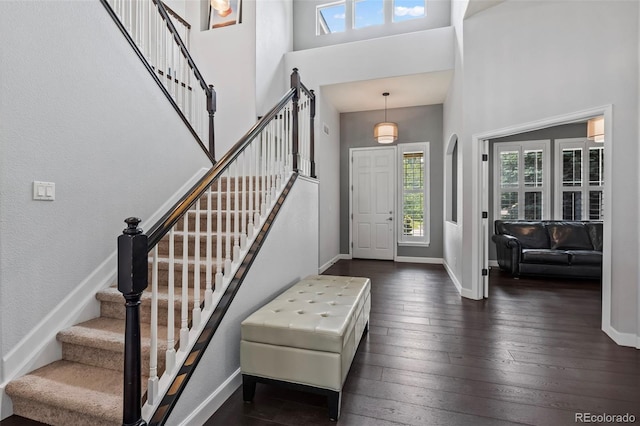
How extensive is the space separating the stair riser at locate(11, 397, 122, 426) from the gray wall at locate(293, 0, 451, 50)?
19.4 feet

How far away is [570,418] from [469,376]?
55 cm

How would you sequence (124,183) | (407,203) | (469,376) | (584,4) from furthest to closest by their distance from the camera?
(407,203), (584,4), (124,183), (469,376)

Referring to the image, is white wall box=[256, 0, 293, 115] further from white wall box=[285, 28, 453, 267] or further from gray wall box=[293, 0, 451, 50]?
white wall box=[285, 28, 453, 267]

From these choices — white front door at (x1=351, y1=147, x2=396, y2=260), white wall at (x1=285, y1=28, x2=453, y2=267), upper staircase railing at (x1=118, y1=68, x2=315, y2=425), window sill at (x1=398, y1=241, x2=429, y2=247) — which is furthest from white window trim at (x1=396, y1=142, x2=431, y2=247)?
upper staircase railing at (x1=118, y1=68, x2=315, y2=425)

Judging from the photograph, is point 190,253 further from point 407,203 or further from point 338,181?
point 407,203

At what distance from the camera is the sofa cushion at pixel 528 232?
518cm

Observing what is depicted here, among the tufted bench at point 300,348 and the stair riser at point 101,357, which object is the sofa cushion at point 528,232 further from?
the stair riser at point 101,357

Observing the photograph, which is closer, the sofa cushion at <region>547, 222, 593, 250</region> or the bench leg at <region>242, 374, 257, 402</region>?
the bench leg at <region>242, 374, 257, 402</region>

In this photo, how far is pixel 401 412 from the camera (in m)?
1.76

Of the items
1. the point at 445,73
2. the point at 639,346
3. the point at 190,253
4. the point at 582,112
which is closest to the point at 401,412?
the point at 190,253

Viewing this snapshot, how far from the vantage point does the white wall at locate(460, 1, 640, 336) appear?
2627mm

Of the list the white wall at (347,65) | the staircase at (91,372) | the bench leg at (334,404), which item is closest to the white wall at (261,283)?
the staircase at (91,372)

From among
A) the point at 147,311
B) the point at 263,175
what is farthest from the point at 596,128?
the point at 147,311

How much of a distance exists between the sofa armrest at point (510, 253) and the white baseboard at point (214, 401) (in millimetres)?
4646
